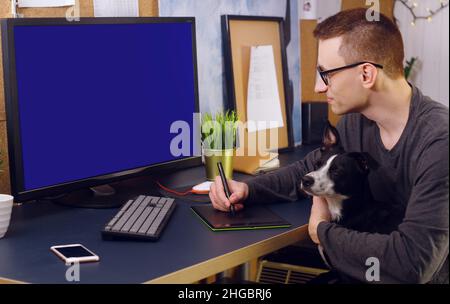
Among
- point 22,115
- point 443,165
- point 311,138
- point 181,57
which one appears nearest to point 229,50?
point 181,57

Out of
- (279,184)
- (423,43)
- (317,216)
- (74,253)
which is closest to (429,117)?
(317,216)

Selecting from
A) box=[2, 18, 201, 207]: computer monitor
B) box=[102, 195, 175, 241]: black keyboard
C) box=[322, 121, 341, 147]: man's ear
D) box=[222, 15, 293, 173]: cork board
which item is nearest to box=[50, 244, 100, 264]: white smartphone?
box=[102, 195, 175, 241]: black keyboard

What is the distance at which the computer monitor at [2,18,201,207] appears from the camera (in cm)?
135

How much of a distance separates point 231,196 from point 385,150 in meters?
0.37

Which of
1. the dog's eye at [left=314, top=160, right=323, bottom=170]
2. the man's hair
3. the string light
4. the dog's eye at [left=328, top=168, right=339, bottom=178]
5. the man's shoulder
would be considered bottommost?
the dog's eye at [left=328, top=168, right=339, bottom=178]

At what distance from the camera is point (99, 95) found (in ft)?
4.97

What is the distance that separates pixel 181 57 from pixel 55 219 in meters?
0.59

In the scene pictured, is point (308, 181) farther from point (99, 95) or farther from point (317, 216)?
point (99, 95)

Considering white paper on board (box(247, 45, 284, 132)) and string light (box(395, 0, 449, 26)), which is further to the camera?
string light (box(395, 0, 449, 26))

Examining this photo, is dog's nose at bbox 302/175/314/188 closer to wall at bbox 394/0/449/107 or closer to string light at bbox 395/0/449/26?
wall at bbox 394/0/449/107

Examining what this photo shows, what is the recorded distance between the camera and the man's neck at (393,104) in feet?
4.38

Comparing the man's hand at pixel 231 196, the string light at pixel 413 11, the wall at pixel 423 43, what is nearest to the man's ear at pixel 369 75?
the man's hand at pixel 231 196
